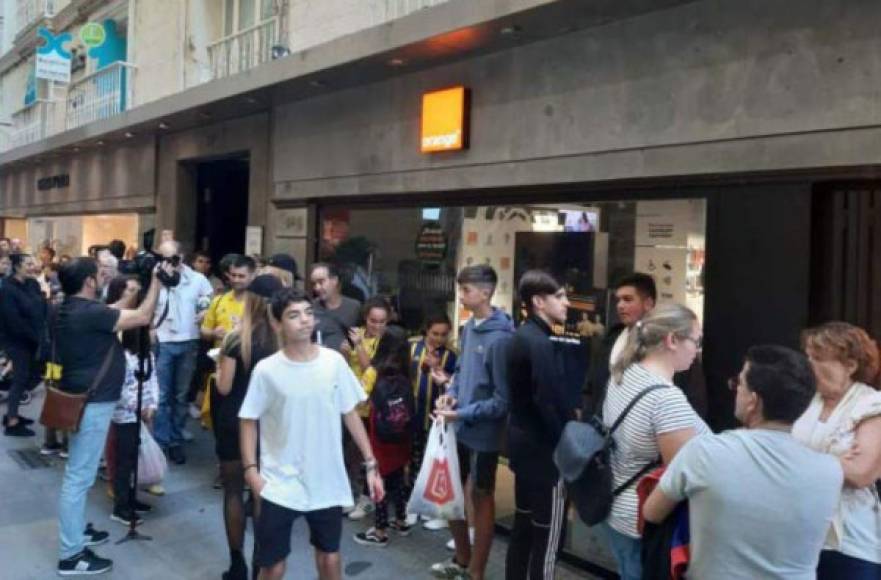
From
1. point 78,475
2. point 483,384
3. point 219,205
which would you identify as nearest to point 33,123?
point 219,205

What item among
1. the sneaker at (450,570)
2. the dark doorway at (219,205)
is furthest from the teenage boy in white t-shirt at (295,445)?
the dark doorway at (219,205)

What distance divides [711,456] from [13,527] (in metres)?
5.25

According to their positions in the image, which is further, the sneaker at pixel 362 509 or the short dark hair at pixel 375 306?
the short dark hair at pixel 375 306

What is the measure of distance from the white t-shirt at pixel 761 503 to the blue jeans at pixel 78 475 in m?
3.86

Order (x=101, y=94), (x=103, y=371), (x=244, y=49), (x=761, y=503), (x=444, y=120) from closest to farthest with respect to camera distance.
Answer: (x=761, y=503) → (x=103, y=371) → (x=444, y=120) → (x=244, y=49) → (x=101, y=94)

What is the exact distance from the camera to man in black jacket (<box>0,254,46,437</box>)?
316 inches

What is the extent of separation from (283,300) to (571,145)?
2.76 meters

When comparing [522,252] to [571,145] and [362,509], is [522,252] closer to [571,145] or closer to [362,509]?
[571,145]

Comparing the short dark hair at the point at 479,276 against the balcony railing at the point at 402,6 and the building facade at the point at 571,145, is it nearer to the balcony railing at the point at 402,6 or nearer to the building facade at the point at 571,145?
the building facade at the point at 571,145

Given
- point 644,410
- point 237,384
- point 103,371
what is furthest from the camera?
point 103,371

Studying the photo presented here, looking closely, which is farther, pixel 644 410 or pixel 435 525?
pixel 435 525

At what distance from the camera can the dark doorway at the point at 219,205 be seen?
1126cm

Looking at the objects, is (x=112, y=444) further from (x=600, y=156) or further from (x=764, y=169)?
(x=764, y=169)

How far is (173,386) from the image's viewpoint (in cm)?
725
